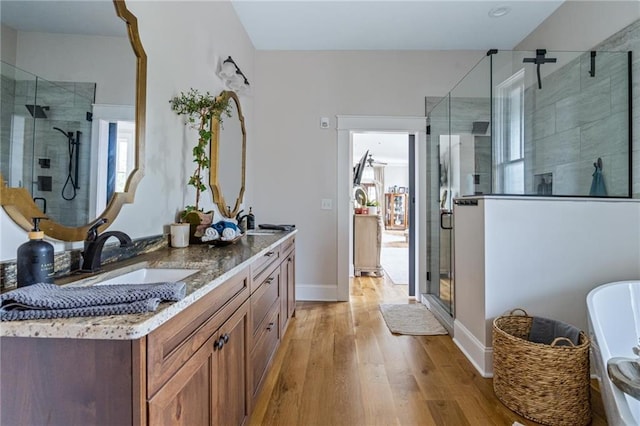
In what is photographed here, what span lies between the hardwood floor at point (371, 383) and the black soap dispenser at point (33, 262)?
120 cm

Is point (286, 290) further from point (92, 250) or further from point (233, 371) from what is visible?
point (92, 250)

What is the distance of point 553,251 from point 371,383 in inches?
55.9

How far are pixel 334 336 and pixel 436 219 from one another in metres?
1.79

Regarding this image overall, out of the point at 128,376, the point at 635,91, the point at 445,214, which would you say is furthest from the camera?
the point at 445,214

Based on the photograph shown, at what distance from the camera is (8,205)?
915 millimetres

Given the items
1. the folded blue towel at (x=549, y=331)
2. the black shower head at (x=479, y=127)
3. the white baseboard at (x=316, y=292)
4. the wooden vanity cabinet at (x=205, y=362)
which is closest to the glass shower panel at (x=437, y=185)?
the black shower head at (x=479, y=127)

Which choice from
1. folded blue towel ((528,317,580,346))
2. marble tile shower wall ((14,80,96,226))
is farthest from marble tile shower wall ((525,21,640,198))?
marble tile shower wall ((14,80,96,226))

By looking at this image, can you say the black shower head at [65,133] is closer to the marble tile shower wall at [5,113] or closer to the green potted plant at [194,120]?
the marble tile shower wall at [5,113]

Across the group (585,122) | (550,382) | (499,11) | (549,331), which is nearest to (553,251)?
(549,331)

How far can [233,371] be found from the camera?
123 centimetres

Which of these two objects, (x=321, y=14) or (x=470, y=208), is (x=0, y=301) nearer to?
(x=470, y=208)

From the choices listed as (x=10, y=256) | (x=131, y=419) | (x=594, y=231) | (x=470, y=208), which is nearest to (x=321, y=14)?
(x=470, y=208)

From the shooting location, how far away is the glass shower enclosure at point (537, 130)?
2164 millimetres

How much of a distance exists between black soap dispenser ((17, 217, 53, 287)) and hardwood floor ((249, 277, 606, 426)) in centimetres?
120
